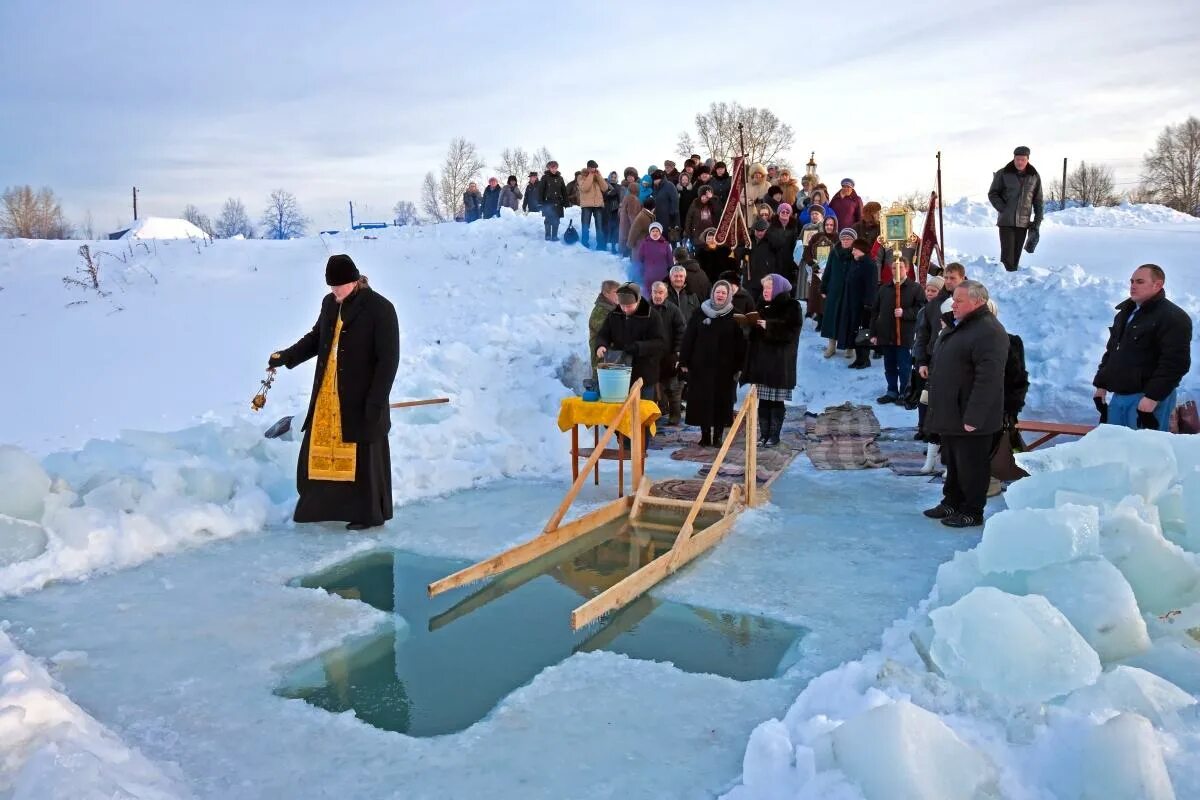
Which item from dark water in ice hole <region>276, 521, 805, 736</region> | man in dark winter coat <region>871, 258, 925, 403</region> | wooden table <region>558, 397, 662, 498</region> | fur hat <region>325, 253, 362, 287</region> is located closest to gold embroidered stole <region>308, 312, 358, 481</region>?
fur hat <region>325, 253, 362, 287</region>

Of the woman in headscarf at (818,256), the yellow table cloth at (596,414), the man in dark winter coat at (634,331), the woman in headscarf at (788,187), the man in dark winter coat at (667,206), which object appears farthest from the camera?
the woman in headscarf at (788,187)

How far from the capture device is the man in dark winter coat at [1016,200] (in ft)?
38.8

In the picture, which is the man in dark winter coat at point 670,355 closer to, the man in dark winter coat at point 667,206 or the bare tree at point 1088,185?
the man in dark winter coat at point 667,206

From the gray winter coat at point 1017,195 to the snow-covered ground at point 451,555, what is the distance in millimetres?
852

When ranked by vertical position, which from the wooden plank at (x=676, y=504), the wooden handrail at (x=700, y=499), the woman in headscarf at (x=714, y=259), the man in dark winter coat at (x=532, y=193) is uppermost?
the man in dark winter coat at (x=532, y=193)

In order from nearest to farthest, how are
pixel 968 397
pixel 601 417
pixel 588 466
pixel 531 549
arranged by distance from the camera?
pixel 531 549 < pixel 968 397 < pixel 588 466 < pixel 601 417

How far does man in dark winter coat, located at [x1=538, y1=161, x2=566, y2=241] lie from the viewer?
1756 centimetres

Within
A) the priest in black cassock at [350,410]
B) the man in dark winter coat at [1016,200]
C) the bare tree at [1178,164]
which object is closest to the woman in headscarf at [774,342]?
the priest in black cassock at [350,410]

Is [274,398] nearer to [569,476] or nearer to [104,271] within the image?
[569,476]

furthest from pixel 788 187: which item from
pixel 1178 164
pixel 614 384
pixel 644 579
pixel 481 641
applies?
pixel 1178 164

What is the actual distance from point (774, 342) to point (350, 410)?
411 cm

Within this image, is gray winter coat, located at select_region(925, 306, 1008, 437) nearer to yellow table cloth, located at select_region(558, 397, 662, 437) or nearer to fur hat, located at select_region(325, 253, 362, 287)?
yellow table cloth, located at select_region(558, 397, 662, 437)

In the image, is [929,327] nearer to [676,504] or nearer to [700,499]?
[676,504]

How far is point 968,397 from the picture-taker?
591 cm
